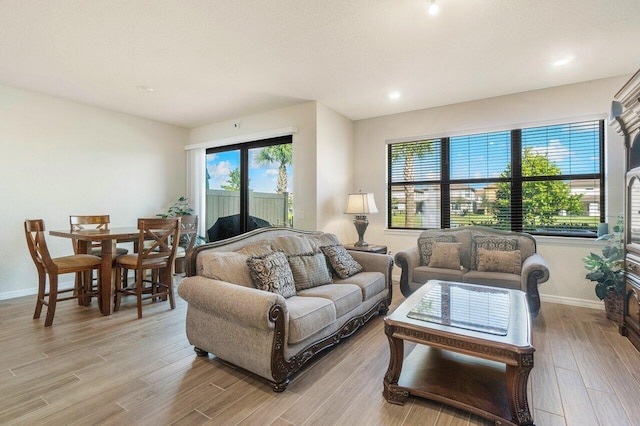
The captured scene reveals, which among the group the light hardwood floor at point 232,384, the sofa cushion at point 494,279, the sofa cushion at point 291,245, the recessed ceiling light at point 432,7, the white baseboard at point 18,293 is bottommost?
the light hardwood floor at point 232,384

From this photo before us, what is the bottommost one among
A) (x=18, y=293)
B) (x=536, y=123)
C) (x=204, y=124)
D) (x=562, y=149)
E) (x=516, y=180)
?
(x=18, y=293)

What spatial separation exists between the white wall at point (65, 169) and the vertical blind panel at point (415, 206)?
4.13 meters

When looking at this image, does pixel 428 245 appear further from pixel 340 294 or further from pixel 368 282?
pixel 340 294

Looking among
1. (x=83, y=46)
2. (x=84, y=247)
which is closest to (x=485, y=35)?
(x=83, y=46)

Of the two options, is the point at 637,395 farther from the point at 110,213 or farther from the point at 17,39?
the point at 110,213

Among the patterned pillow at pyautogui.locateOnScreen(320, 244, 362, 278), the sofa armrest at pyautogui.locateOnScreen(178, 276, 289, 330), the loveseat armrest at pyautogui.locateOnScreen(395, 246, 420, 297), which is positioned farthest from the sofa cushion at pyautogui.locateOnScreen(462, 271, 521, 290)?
the sofa armrest at pyautogui.locateOnScreen(178, 276, 289, 330)

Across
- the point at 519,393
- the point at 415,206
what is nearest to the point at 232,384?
the point at 519,393

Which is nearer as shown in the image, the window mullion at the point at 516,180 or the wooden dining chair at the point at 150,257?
the wooden dining chair at the point at 150,257

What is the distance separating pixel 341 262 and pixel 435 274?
3.98 ft

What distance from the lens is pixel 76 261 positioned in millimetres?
3348

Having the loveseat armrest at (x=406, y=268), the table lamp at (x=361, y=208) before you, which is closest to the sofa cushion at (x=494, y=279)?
the loveseat armrest at (x=406, y=268)

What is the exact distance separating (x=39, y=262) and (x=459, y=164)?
532cm

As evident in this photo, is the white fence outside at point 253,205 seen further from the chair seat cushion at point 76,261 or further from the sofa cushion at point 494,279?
the sofa cushion at point 494,279

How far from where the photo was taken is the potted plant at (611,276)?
10.3ft
